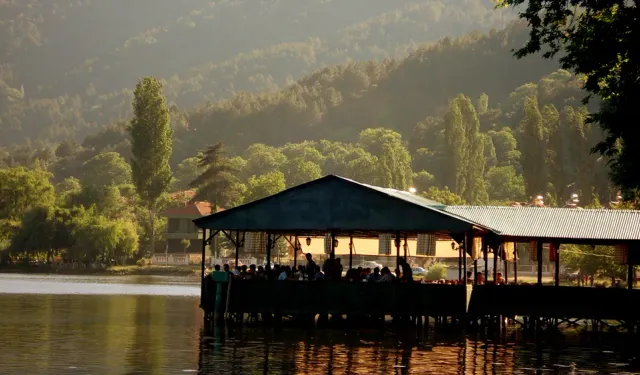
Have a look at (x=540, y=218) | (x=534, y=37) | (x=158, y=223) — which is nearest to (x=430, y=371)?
(x=534, y=37)

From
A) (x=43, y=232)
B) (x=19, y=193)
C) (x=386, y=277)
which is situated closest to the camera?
(x=386, y=277)

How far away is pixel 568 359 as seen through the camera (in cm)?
3347

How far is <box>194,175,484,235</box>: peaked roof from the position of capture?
4338cm

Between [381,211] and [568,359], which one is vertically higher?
[381,211]

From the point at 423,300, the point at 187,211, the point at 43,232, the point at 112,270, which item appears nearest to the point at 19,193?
the point at 43,232

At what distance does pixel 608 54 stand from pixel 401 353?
10.3 m

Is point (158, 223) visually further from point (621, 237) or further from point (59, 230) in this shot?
point (621, 237)

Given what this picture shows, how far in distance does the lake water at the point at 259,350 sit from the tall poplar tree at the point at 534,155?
7394 centimetres

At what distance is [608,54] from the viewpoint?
34156mm

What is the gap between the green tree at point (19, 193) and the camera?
134m

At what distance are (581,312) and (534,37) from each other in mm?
12355

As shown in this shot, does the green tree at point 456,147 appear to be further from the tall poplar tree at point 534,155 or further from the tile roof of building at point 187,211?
the tile roof of building at point 187,211

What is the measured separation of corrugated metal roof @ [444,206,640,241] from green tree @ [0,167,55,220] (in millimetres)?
91241

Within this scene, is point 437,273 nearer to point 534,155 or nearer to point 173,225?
point 534,155
